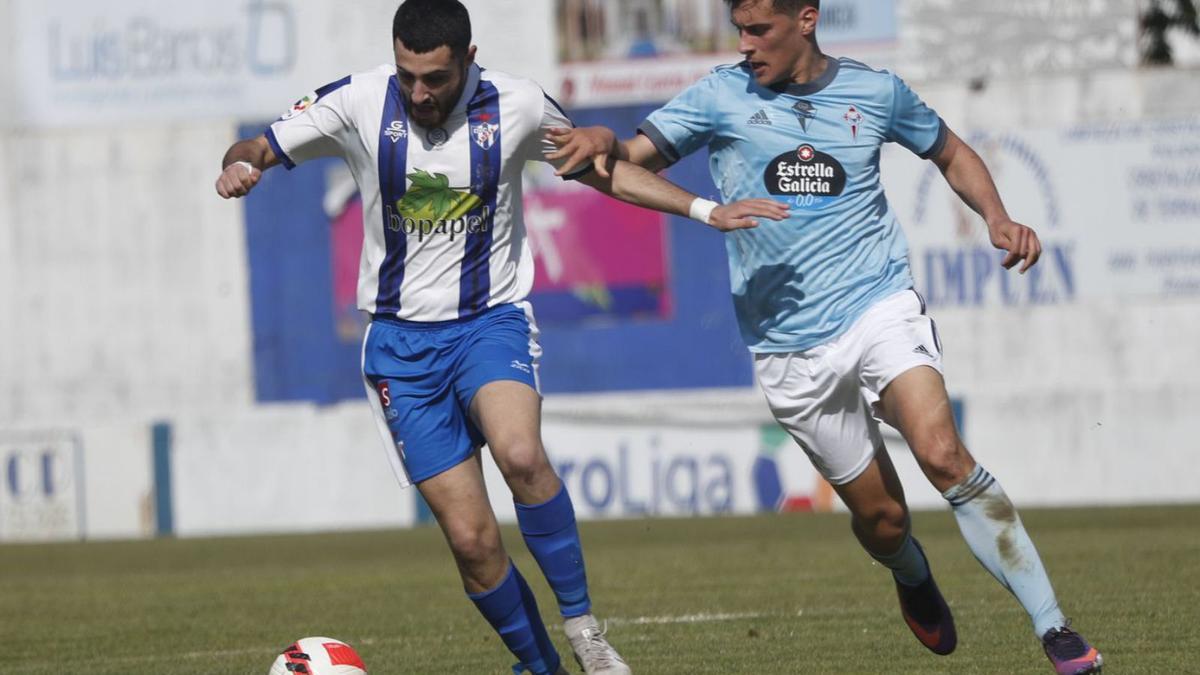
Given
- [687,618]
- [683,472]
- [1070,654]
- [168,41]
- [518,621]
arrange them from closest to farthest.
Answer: [1070,654] < [518,621] < [687,618] < [683,472] < [168,41]

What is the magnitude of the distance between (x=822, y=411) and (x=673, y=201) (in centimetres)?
101

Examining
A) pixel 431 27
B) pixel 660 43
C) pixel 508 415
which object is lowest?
pixel 508 415

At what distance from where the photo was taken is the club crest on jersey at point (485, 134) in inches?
281

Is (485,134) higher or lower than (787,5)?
lower

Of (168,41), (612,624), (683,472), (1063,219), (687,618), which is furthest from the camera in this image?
(168,41)

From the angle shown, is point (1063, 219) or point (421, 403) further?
point (1063, 219)

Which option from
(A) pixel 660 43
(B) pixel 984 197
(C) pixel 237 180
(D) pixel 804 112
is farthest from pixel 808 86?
(A) pixel 660 43

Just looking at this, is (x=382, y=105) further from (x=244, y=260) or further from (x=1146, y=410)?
(x=244, y=260)

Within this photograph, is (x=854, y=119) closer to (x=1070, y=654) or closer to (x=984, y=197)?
(x=984, y=197)

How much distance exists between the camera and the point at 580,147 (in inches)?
281

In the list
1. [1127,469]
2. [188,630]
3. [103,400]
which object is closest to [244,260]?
[103,400]

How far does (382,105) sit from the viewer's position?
23.5ft

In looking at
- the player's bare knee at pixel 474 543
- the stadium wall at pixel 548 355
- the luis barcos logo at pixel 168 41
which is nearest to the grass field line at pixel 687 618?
the player's bare knee at pixel 474 543

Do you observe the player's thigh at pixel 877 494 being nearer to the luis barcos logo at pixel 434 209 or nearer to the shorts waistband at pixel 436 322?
the shorts waistband at pixel 436 322
